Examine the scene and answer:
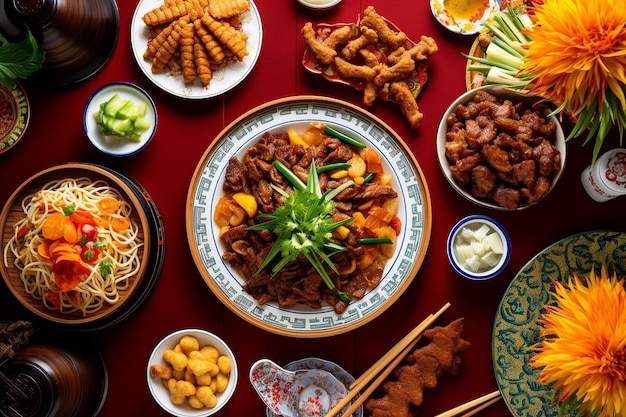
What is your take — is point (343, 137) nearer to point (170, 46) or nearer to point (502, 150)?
point (502, 150)

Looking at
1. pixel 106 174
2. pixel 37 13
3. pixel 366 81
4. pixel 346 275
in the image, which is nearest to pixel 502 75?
pixel 366 81

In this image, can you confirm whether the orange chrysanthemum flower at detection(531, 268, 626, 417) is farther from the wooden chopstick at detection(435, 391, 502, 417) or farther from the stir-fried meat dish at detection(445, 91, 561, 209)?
the stir-fried meat dish at detection(445, 91, 561, 209)

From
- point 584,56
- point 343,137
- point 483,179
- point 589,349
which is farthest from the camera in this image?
point 343,137

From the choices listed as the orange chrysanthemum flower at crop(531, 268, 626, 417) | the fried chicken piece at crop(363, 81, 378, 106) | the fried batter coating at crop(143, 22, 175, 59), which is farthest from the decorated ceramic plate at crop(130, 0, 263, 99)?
the orange chrysanthemum flower at crop(531, 268, 626, 417)

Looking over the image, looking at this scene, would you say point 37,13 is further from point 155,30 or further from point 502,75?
point 502,75

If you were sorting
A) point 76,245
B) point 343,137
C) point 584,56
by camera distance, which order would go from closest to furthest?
point 584,56 → point 76,245 → point 343,137

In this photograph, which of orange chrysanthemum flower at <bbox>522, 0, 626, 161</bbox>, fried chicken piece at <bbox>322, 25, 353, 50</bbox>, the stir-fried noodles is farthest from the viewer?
fried chicken piece at <bbox>322, 25, 353, 50</bbox>

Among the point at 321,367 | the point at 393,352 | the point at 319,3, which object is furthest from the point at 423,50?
the point at 321,367
